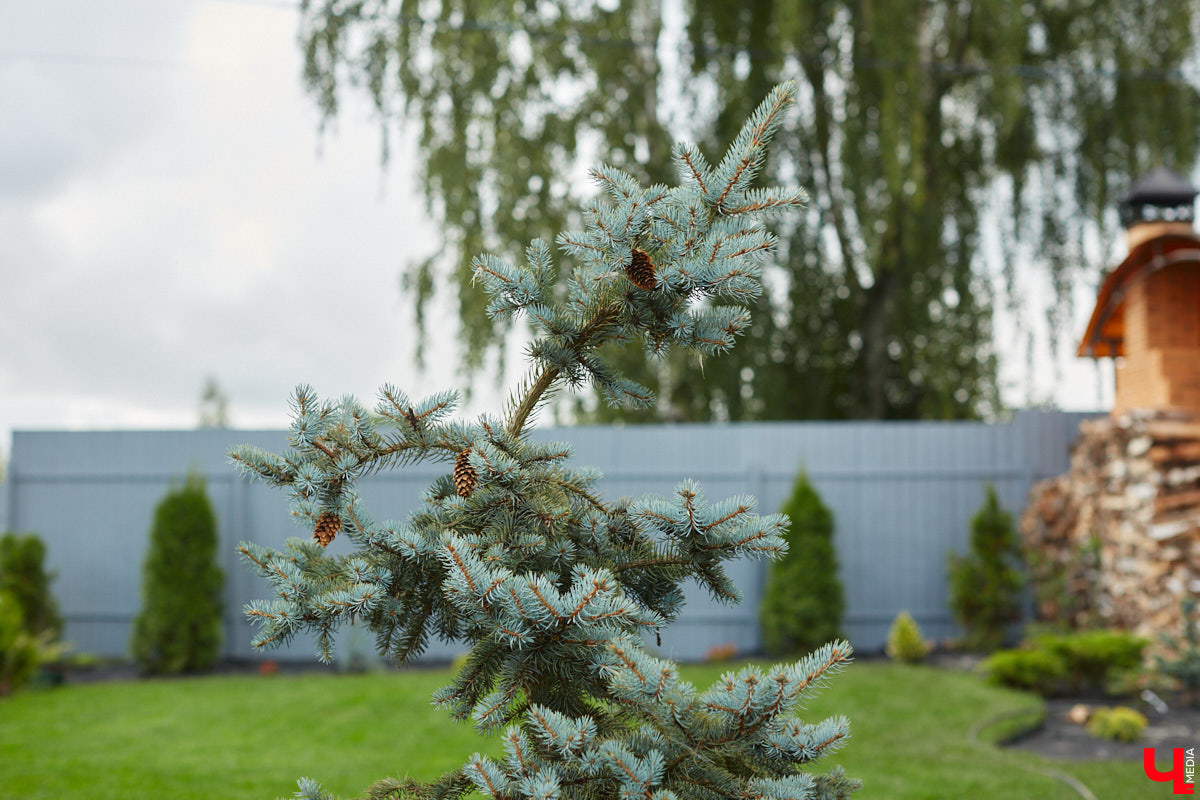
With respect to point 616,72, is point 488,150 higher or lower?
lower

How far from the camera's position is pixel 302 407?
53.7 inches

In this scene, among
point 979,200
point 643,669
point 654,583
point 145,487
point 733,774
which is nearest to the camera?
point 643,669

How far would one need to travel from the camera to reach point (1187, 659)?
4.94 m

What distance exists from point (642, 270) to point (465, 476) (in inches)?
16.4

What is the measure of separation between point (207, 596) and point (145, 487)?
4.11ft

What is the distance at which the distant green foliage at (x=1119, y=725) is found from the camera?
4.41 metres

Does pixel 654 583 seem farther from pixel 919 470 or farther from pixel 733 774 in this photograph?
pixel 919 470

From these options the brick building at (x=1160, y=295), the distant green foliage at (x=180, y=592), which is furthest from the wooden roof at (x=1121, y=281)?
the distant green foliage at (x=180, y=592)

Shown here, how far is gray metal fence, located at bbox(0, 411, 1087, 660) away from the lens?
7250mm

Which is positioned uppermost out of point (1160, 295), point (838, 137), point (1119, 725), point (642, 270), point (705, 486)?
point (838, 137)

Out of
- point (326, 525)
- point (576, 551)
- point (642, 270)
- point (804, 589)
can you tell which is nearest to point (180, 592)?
point (804, 589)

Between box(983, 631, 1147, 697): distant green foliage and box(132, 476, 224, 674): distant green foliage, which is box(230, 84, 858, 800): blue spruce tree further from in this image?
box(132, 476, 224, 674): distant green foliage

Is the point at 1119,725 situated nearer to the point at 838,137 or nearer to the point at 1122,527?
the point at 1122,527

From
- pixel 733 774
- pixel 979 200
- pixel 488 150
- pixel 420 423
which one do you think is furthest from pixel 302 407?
pixel 979 200
